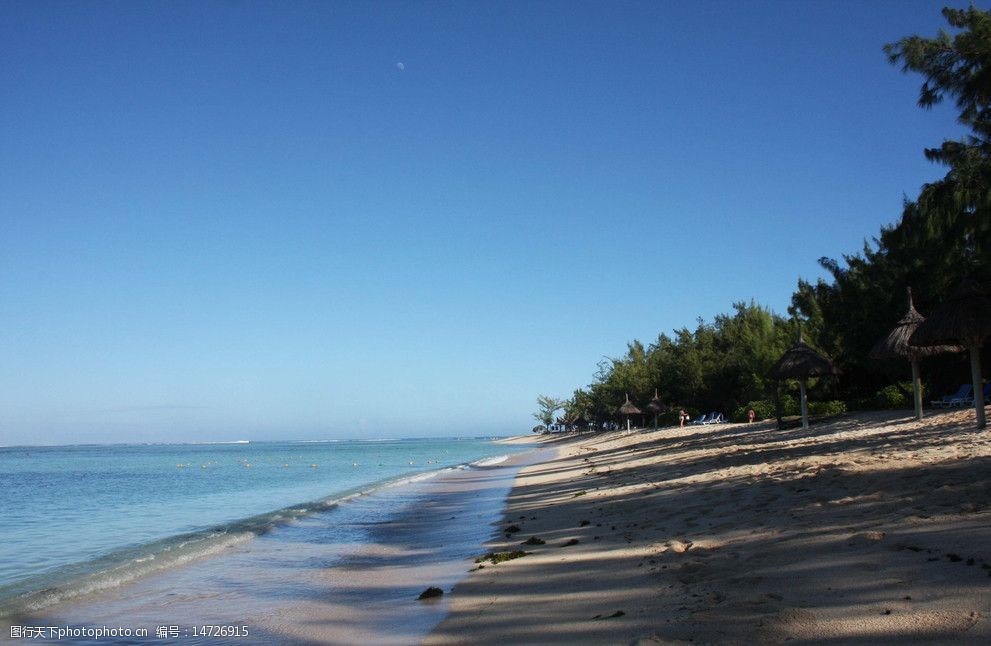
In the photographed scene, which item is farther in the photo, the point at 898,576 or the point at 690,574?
the point at 690,574

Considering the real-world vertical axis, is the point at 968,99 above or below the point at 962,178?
above

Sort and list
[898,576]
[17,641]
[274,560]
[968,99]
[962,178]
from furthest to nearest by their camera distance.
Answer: [962,178], [968,99], [274,560], [17,641], [898,576]

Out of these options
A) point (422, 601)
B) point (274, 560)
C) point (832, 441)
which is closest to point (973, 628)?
point (422, 601)

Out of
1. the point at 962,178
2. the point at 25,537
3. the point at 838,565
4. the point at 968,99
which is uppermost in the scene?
the point at 968,99

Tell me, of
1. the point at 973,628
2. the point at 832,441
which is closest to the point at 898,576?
the point at 973,628

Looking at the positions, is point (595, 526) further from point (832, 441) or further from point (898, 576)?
point (832, 441)

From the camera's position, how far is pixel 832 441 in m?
14.4

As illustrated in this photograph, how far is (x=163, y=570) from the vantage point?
9.46 m

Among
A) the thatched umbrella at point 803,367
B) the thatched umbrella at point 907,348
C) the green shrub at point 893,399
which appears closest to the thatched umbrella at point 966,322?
the thatched umbrella at point 907,348

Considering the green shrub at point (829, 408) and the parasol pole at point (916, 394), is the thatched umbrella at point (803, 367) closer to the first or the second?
the parasol pole at point (916, 394)

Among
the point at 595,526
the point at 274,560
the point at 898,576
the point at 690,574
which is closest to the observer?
the point at 898,576

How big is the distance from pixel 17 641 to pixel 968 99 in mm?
15777

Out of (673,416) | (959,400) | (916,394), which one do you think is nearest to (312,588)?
(916,394)

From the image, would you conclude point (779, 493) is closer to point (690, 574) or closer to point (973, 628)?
point (690, 574)
